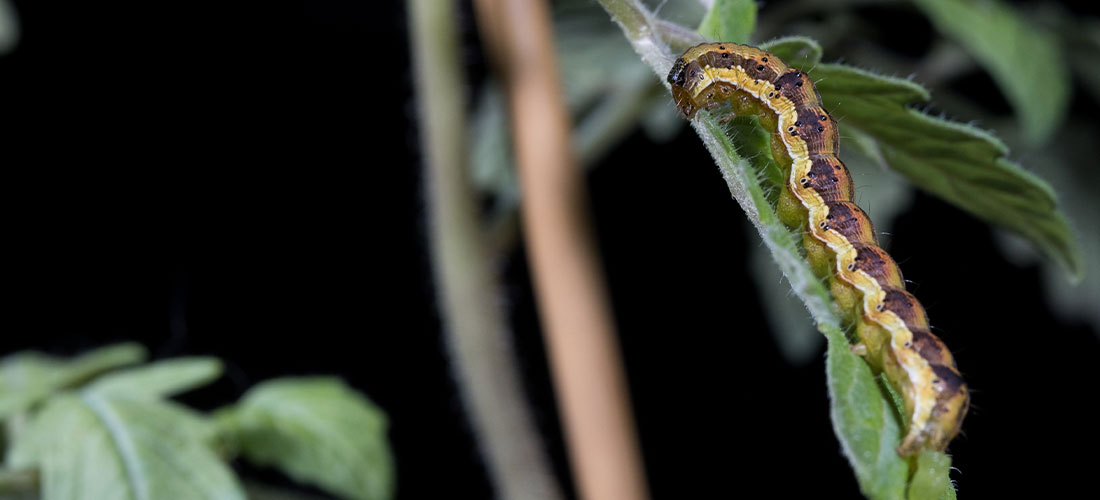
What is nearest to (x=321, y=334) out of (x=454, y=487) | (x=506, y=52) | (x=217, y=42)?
(x=454, y=487)

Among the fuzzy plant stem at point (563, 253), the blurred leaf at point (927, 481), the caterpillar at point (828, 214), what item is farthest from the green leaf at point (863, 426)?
the fuzzy plant stem at point (563, 253)

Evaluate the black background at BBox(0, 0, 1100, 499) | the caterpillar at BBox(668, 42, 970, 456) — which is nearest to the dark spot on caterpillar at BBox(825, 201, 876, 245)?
the caterpillar at BBox(668, 42, 970, 456)

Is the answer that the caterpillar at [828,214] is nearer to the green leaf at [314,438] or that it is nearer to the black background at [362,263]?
the green leaf at [314,438]

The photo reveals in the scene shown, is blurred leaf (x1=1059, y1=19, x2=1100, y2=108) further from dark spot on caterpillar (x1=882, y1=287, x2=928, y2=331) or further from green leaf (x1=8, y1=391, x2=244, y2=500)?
green leaf (x1=8, y1=391, x2=244, y2=500)

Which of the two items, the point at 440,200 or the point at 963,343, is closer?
the point at 440,200

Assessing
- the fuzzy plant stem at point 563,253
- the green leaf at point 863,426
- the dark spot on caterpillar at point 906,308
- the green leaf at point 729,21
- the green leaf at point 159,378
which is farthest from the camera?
the fuzzy plant stem at point 563,253

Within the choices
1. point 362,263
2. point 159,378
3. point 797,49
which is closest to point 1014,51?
point 797,49

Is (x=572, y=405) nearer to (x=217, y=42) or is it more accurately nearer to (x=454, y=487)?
(x=454, y=487)
